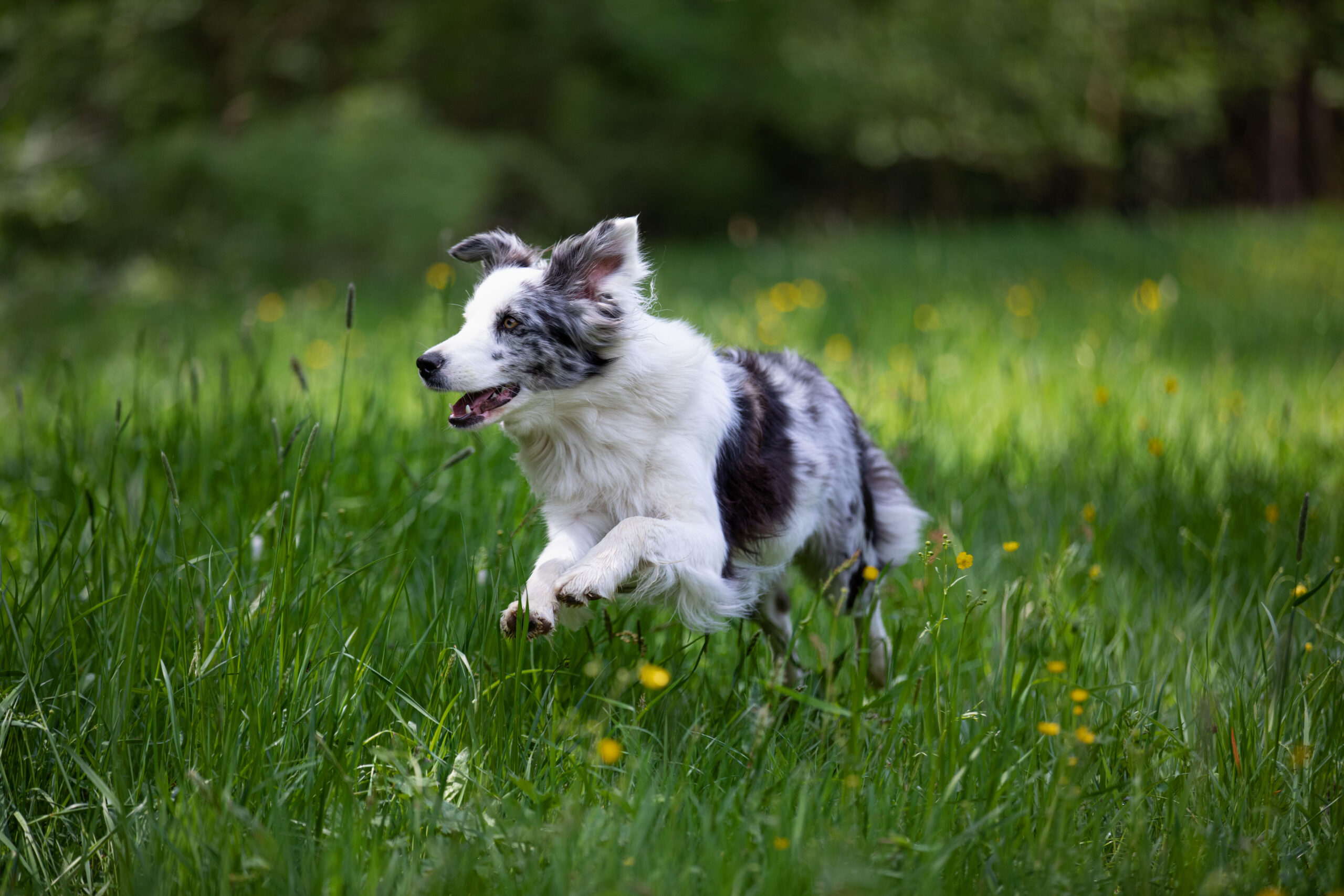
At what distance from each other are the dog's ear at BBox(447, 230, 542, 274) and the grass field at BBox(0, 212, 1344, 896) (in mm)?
443

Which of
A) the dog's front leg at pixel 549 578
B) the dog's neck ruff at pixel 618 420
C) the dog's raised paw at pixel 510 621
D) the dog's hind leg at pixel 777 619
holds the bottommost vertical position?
the dog's hind leg at pixel 777 619

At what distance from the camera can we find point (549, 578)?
2250mm

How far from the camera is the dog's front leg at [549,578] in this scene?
6.97 ft

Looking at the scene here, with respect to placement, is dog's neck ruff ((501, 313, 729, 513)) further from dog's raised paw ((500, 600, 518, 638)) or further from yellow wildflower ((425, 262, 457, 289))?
yellow wildflower ((425, 262, 457, 289))

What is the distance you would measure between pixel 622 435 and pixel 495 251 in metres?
0.67

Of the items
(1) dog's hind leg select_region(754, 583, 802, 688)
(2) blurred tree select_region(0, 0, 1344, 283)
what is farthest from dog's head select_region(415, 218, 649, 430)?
(2) blurred tree select_region(0, 0, 1344, 283)

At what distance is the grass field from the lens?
1.98 m

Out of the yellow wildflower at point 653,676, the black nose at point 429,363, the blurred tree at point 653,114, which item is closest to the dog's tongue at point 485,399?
the black nose at point 429,363

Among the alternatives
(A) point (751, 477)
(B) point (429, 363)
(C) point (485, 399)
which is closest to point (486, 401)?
(C) point (485, 399)

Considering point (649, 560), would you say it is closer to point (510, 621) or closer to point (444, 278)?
point (510, 621)

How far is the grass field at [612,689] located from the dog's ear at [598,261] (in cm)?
56

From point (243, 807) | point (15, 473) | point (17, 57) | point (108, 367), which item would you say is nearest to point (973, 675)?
point (243, 807)

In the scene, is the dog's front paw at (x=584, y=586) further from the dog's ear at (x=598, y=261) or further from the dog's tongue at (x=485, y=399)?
the dog's ear at (x=598, y=261)

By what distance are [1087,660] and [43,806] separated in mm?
2685
